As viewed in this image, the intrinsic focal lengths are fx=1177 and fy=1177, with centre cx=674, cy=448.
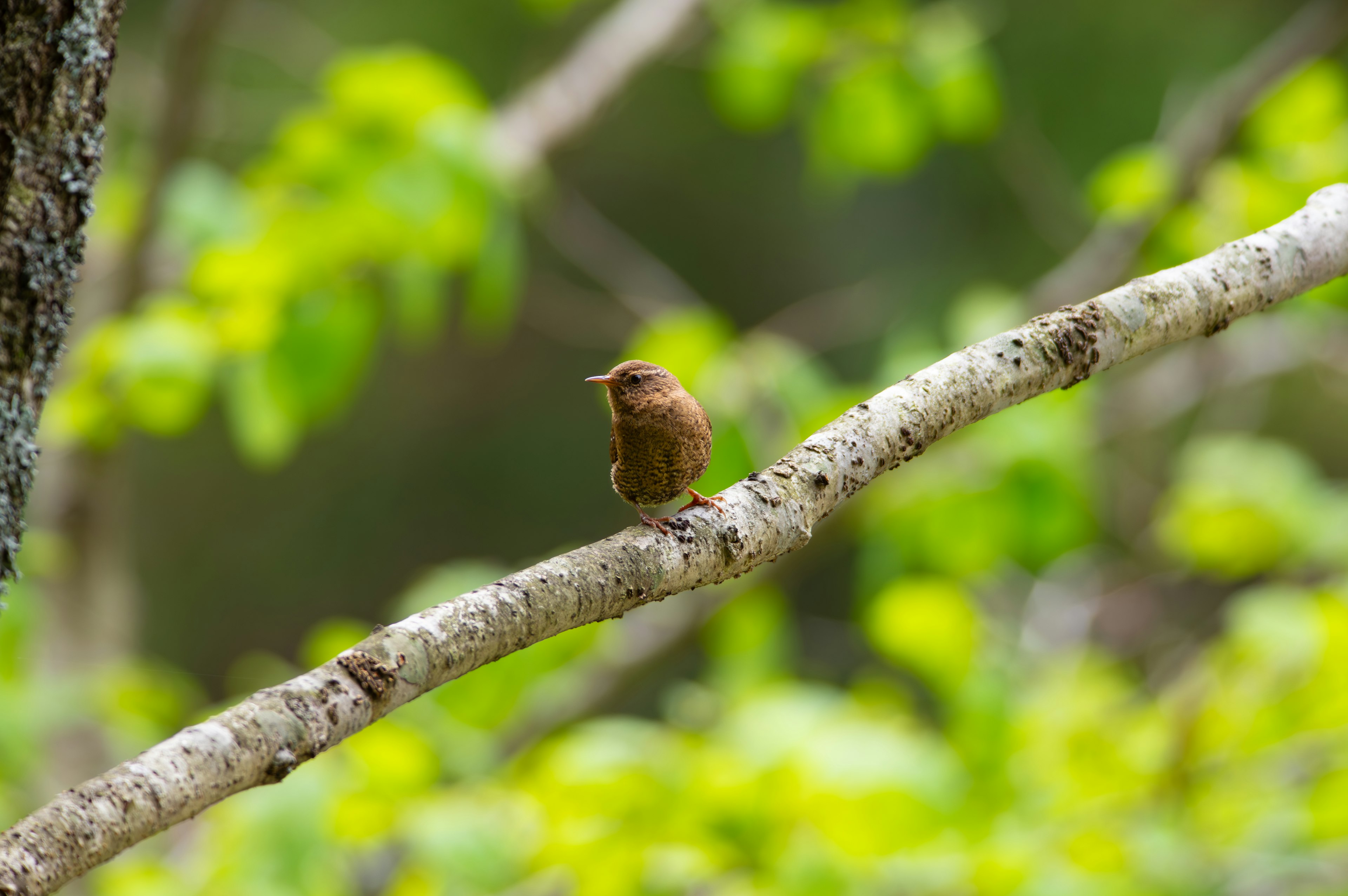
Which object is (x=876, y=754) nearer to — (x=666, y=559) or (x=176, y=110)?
(x=666, y=559)

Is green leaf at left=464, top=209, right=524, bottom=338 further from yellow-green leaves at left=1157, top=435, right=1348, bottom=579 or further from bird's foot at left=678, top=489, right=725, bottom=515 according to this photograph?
yellow-green leaves at left=1157, top=435, right=1348, bottom=579

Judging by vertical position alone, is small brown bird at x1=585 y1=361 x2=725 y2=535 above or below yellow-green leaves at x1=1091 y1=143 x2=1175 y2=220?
below

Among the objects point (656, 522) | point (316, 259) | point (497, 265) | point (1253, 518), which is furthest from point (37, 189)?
point (1253, 518)

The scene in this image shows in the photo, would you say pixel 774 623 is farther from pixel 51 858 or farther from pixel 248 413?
pixel 51 858

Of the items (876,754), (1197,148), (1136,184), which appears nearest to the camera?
(876,754)

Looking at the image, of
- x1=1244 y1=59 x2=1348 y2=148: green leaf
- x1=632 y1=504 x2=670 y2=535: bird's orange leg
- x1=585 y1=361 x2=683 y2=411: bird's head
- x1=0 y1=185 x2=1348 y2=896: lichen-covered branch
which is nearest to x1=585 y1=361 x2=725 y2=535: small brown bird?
x1=585 y1=361 x2=683 y2=411: bird's head

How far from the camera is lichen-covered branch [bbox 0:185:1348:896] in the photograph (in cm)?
87

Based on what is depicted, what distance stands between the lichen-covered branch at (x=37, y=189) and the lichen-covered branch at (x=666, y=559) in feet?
1.81

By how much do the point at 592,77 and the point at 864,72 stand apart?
34.8 inches

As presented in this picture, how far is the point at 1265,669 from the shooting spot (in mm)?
2746

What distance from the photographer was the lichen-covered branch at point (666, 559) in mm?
871

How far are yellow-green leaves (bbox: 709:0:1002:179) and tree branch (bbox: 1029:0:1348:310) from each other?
517 millimetres

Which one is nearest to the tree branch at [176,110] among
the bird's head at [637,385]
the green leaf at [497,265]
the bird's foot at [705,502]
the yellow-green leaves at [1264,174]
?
the green leaf at [497,265]

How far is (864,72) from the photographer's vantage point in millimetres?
3225
